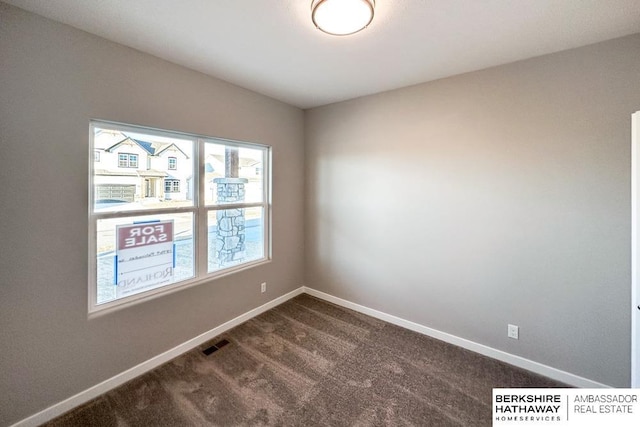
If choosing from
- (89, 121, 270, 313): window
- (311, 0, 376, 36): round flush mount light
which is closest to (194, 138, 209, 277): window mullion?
(89, 121, 270, 313): window

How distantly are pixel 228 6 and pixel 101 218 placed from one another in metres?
1.80

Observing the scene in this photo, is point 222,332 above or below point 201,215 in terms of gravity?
below

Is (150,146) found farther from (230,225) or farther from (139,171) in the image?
(230,225)

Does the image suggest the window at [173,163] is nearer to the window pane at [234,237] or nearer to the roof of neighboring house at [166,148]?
the roof of neighboring house at [166,148]

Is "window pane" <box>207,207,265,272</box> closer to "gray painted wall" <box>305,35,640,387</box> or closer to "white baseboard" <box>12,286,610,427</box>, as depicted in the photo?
"white baseboard" <box>12,286,610,427</box>

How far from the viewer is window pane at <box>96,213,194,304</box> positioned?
1.92m

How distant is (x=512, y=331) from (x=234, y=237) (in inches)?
118

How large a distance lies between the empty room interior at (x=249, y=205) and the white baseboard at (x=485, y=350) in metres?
0.01

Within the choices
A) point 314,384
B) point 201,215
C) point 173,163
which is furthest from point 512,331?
point 173,163

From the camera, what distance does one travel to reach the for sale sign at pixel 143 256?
2.00 metres

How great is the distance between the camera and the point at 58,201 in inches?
65.4

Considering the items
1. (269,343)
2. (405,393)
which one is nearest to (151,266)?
(269,343)

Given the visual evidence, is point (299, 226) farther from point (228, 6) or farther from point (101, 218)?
point (228, 6)

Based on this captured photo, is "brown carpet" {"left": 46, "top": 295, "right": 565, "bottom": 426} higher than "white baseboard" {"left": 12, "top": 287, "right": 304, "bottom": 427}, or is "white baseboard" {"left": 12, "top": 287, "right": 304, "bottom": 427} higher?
"white baseboard" {"left": 12, "top": 287, "right": 304, "bottom": 427}
